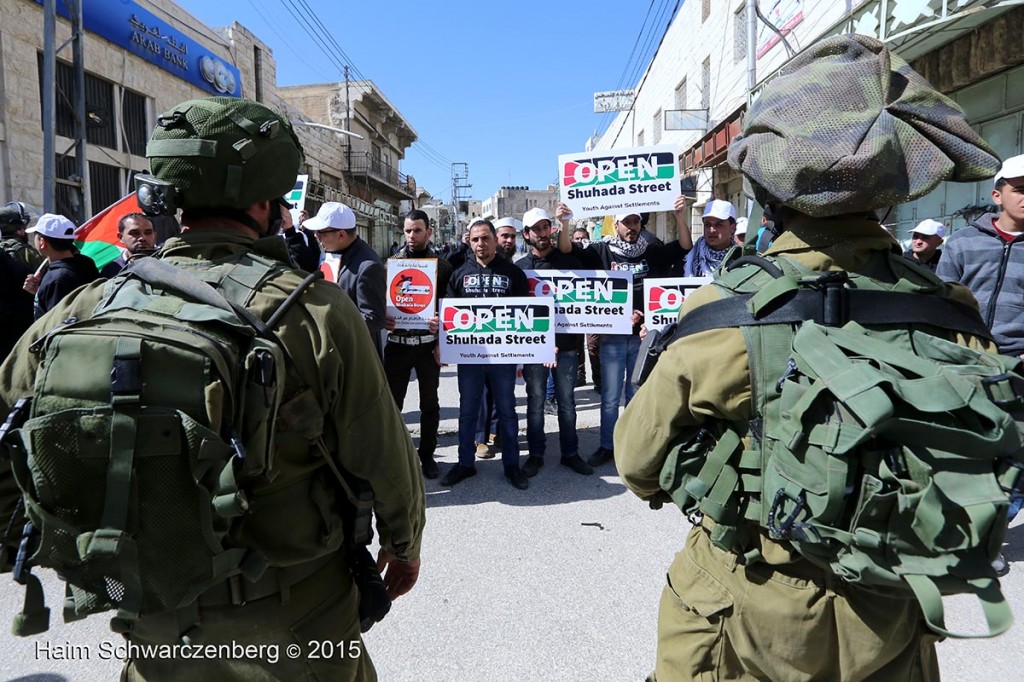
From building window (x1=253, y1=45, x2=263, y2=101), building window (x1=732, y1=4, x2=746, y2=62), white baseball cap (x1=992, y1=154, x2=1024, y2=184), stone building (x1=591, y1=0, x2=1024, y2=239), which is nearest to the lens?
white baseball cap (x1=992, y1=154, x2=1024, y2=184)

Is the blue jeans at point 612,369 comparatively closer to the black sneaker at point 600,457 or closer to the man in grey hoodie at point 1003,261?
the black sneaker at point 600,457

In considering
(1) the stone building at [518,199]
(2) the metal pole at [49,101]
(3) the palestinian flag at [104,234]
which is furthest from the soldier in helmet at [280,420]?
(1) the stone building at [518,199]

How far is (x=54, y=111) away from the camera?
385 inches

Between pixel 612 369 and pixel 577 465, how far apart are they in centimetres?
91

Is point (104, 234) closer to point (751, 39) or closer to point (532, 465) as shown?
point (532, 465)

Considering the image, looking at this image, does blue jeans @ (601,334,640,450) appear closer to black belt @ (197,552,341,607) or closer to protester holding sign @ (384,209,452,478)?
protester holding sign @ (384,209,452,478)

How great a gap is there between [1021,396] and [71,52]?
16.0 meters

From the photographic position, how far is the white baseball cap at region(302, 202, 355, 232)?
15.3 feet

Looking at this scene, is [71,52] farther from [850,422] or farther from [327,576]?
[850,422]

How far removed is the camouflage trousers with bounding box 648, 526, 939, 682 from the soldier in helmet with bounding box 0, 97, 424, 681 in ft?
2.58

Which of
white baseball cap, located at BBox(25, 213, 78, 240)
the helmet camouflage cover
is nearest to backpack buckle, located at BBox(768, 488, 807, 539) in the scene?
the helmet camouflage cover

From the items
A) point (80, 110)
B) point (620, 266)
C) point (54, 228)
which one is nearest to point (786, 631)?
point (620, 266)

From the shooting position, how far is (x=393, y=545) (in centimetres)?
173

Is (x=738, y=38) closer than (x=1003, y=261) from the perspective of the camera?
No
